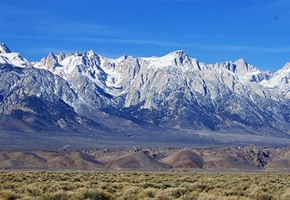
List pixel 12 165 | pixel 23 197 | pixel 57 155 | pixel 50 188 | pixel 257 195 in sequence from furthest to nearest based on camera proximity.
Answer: pixel 57 155 < pixel 12 165 < pixel 50 188 < pixel 257 195 < pixel 23 197

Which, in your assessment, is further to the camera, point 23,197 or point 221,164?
point 221,164

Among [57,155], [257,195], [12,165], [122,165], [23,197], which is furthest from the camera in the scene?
[57,155]

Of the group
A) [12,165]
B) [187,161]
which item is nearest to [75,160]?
[12,165]

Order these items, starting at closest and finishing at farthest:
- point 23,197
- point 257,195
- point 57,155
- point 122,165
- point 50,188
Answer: point 23,197
point 257,195
point 50,188
point 122,165
point 57,155

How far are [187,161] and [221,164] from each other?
40.8 ft

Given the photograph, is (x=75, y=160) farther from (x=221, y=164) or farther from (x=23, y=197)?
→ (x=23, y=197)

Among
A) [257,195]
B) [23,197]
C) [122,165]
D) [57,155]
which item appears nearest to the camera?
[23,197]

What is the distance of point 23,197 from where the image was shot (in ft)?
92.3

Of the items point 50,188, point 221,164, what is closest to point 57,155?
point 221,164

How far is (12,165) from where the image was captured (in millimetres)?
173625

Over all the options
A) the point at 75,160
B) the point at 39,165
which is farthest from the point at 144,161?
the point at 39,165

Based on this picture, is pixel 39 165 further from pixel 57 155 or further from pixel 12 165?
pixel 57 155

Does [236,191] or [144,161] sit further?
[144,161]

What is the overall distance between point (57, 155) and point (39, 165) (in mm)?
23845
